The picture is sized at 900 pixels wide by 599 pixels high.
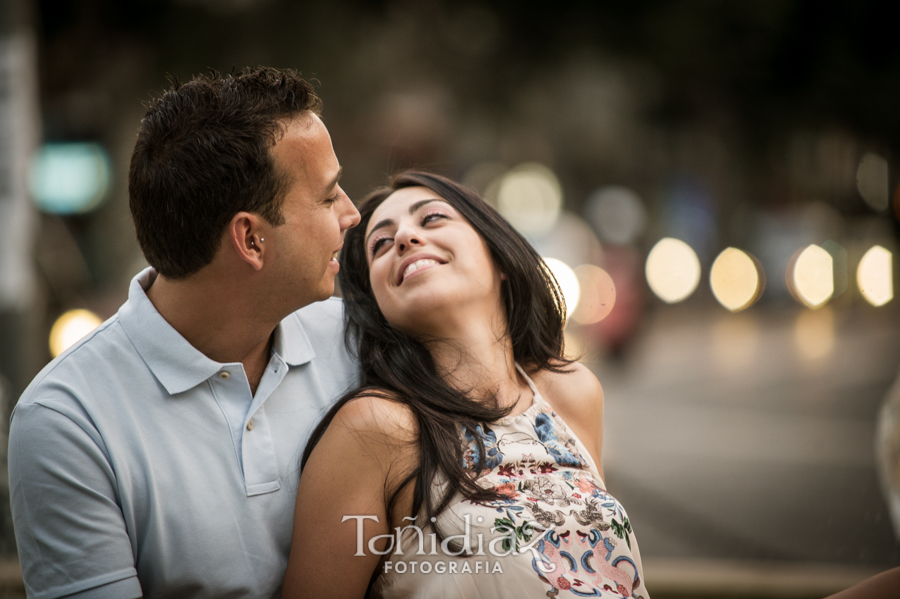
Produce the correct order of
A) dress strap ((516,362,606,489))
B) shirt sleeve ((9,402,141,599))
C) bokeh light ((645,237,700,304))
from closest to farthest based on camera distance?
1. shirt sleeve ((9,402,141,599))
2. dress strap ((516,362,606,489))
3. bokeh light ((645,237,700,304))

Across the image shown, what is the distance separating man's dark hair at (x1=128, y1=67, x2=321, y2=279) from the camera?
7.96ft

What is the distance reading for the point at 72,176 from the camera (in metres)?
17.9

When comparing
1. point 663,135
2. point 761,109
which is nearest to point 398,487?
point 761,109

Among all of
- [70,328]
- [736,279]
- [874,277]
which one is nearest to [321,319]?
[874,277]

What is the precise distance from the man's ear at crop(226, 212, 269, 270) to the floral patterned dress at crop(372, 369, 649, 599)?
838mm

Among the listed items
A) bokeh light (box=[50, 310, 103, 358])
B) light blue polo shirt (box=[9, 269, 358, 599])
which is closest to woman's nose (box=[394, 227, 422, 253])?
light blue polo shirt (box=[9, 269, 358, 599])

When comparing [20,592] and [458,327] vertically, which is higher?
[458,327]

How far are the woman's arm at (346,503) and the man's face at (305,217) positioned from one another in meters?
0.44

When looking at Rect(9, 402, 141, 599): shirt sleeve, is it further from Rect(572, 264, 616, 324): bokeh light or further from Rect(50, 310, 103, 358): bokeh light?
Rect(572, 264, 616, 324): bokeh light

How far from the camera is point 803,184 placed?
73.5 ft

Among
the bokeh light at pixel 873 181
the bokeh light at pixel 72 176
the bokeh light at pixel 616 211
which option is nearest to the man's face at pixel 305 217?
the bokeh light at pixel 873 181

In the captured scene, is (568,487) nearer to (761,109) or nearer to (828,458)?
(828,458)

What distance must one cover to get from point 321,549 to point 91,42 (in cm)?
1247

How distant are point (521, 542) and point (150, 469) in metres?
1.02
